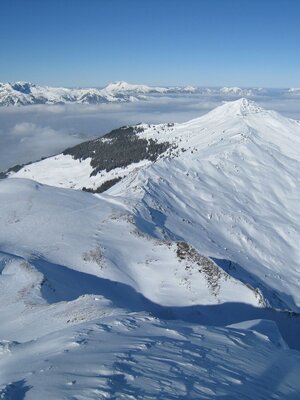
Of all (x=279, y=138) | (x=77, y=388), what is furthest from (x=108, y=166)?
(x=77, y=388)

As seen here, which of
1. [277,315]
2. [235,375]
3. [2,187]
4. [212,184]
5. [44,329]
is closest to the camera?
[235,375]

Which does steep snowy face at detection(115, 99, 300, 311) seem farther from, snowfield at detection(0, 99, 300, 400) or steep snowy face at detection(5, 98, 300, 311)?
snowfield at detection(0, 99, 300, 400)

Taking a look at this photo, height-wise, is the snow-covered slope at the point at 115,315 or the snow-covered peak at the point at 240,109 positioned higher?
the snow-covered peak at the point at 240,109

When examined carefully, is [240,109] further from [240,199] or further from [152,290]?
[152,290]

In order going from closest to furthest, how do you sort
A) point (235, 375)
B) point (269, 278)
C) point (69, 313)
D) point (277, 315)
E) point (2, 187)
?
point (235, 375) → point (69, 313) → point (277, 315) → point (2, 187) → point (269, 278)

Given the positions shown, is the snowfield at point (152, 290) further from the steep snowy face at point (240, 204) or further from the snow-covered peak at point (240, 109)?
the snow-covered peak at point (240, 109)

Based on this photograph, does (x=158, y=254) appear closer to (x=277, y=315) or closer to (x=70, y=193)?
(x=277, y=315)

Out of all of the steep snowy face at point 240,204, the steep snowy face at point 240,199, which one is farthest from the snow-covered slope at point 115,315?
the steep snowy face at point 240,204

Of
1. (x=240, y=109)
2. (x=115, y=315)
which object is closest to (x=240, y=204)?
(x=115, y=315)

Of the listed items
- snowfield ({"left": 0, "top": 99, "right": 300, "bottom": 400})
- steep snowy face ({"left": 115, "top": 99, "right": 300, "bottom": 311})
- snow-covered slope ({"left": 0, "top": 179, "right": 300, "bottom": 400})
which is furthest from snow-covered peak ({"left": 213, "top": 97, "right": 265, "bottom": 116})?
snow-covered slope ({"left": 0, "top": 179, "right": 300, "bottom": 400})
